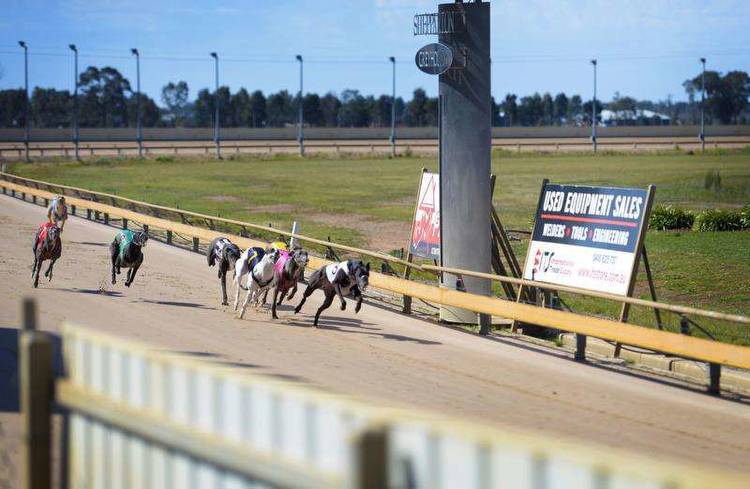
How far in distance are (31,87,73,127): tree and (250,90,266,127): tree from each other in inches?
1087

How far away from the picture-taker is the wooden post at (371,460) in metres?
2.82

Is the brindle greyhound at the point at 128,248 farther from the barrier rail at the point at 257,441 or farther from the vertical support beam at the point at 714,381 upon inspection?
the barrier rail at the point at 257,441

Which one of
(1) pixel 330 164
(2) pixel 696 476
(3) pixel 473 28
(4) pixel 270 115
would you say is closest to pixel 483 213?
(3) pixel 473 28

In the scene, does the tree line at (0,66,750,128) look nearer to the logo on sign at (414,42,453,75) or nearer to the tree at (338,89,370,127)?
the tree at (338,89,370,127)

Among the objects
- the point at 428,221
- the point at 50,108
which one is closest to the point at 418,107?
the point at 50,108

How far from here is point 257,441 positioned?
3.67 metres

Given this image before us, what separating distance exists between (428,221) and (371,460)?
46.8 feet

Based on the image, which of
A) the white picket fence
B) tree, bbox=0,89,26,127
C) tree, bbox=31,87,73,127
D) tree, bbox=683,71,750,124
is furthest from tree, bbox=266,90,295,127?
the white picket fence

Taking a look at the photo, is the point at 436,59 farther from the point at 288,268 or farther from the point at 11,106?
the point at 11,106

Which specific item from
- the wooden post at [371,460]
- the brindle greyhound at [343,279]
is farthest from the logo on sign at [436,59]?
the wooden post at [371,460]

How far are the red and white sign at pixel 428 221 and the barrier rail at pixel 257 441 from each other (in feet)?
40.8

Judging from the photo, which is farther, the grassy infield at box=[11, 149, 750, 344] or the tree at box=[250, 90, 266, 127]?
the tree at box=[250, 90, 266, 127]

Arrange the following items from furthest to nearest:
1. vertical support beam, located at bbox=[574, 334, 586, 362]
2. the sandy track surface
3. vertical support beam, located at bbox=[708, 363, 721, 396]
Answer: vertical support beam, located at bbox=[574, 334, 586, 362] → vertical support beam, located at bbox=[708, 363, 721, 396] → the sandy track surface

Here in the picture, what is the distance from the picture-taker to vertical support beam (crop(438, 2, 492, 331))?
50.1ft
